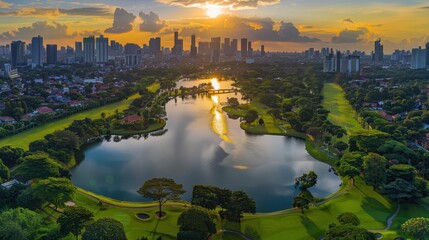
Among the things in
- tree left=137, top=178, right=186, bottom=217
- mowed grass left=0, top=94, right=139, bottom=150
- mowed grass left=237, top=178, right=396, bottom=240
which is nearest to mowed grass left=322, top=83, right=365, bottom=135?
mowed grass left=237, top=178, right=396, bottom=240

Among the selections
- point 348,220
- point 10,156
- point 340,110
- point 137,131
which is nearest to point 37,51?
point 137,131

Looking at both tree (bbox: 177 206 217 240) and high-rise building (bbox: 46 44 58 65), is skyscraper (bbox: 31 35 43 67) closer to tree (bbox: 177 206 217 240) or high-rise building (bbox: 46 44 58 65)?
high-rise building (bbox: 46 44 58 65)

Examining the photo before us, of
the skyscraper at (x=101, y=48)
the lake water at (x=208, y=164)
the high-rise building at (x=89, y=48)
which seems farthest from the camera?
the skyscraper at (x=101, y=48)

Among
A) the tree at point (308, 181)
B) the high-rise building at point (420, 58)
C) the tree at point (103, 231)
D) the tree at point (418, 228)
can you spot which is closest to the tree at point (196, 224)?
the tree at point (103, 231)

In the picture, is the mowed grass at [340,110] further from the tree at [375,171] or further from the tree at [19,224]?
the tree at [19,224]

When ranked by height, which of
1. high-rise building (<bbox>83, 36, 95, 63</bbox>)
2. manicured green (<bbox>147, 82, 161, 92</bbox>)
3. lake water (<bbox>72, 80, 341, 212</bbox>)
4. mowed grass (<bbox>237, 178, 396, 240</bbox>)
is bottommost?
mowed grass (<bbox>237, 178, 396, 240</bbox>)
